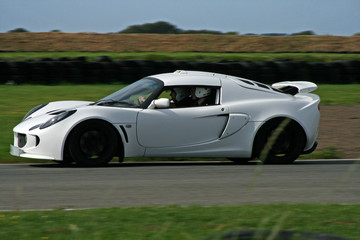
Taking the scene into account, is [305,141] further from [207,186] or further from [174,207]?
[174,207]

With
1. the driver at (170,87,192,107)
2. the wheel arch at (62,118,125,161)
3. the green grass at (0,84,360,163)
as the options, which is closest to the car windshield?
the driver at (170,87,192,107)

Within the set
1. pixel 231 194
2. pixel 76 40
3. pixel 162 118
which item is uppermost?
pixel 76 40

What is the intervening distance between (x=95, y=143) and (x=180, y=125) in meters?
1.19

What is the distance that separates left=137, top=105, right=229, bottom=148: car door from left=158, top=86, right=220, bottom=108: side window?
141 millimetres

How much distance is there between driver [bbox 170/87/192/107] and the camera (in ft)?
26.6

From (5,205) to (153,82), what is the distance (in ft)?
11.4

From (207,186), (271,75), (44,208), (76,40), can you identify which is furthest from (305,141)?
(76,40)

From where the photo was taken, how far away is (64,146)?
7484 mm

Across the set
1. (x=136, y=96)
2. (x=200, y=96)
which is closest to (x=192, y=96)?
(x=200, y=96)

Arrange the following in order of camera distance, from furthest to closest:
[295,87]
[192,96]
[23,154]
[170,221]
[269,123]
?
[295,87] → [269,123] → [192,96] → [23,154] → [170,221]

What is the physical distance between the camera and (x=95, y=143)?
25.1 feet

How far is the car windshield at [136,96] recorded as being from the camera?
7.95 m

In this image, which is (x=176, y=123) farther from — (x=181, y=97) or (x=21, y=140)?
(x=21, y=140)

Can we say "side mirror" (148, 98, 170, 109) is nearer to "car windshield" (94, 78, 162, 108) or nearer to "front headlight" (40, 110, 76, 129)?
"car windshield" (94, 78, 162, 108)
